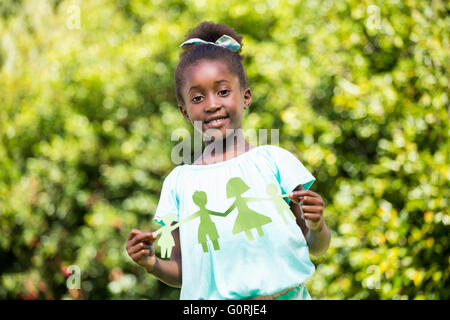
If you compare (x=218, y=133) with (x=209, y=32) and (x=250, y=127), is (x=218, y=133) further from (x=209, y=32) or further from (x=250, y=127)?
(x=250, y=127)

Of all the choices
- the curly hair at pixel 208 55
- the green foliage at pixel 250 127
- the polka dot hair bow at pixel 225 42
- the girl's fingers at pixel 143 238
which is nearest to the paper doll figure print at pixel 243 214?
the girl's fingers at pixel 143 238

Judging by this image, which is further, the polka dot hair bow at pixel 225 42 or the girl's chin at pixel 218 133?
the polka dot hair bow at pixel 225 42

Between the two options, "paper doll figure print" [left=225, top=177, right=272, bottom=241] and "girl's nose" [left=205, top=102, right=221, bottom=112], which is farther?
"girl's nose" [left=205, top=102, right=221, bottom=112]

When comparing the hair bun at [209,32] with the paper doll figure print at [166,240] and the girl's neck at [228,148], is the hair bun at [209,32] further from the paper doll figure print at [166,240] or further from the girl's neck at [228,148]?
the paper doll figure print at [166,240]

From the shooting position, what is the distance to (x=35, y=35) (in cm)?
454

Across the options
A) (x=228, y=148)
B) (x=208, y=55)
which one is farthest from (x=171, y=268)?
(x=208, y=55)

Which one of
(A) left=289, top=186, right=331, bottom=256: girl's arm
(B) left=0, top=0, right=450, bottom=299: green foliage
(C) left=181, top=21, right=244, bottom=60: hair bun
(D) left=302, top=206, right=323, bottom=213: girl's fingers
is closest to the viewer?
(D) left=302, top=206, right=323, bottom=213: girl's fingers

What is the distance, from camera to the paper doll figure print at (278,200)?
1.32 meters

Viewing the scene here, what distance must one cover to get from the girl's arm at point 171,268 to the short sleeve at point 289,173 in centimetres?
37

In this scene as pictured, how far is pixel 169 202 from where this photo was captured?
151 cm

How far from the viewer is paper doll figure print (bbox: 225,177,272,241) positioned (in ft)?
4.30

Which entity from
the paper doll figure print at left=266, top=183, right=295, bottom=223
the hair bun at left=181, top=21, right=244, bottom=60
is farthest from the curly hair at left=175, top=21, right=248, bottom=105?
the paper doll figure print at left=266, top=183, right=295, bottom=223

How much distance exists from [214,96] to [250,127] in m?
→ 1.55

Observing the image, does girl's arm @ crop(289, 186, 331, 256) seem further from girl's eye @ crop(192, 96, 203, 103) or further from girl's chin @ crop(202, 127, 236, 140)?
girl's eye @ crop(192, 96, 203, 103)
